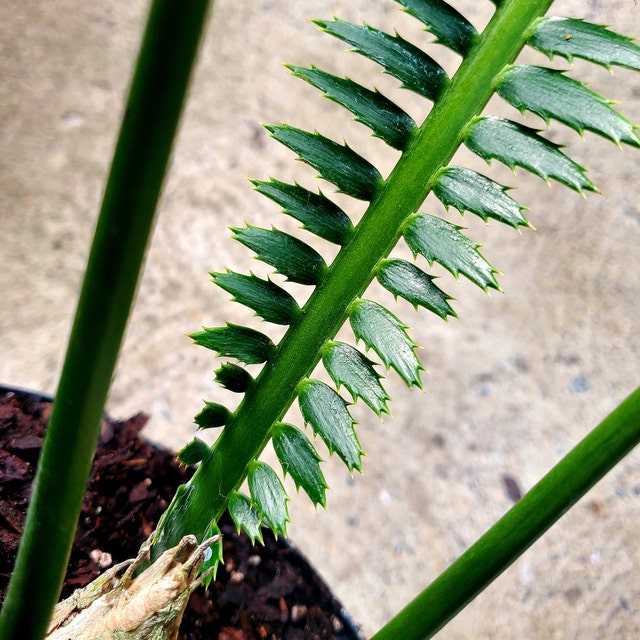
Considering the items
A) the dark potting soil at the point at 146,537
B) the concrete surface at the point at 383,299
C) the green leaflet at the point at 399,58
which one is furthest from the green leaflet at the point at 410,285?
the concrete surface at the point at 383,299

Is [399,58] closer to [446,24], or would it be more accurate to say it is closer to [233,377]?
[446,24]

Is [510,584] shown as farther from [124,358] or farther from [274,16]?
[274,16]

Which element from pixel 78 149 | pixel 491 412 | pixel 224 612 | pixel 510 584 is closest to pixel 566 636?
pixel 510 584

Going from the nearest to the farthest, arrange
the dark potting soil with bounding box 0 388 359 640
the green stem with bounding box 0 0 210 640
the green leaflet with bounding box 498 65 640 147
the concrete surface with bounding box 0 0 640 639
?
1. the green stem with bounding box 0 0 210 640
2. the green leaflet with bounding box 498 65 640 147
3. the dark potting soil with bounding box 0 388 359 640
4. the concrete surface with bounding box 0 0 640 639

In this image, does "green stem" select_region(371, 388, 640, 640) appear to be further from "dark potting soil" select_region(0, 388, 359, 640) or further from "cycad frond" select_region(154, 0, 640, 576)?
"dark potting soil" select_region(0, 388, 359, 640)

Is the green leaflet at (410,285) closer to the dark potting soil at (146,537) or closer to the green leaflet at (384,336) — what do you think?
the green leaflet at (384,336)

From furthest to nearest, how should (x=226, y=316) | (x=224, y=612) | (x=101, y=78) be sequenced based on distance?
(x=101, y=78)
(x=226, y=316)
(x=224, y=612)

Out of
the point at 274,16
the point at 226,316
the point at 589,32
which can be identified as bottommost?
the point at 226,316

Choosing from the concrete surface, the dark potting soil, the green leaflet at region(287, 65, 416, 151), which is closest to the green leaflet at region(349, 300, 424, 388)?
the green leaflet at region(287, 65, 416, 151)
